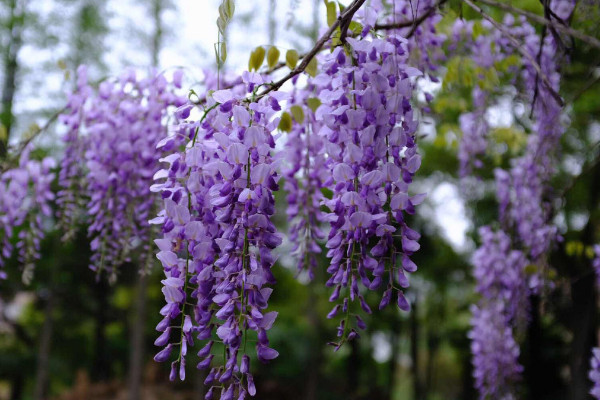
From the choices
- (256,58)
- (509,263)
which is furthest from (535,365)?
(256,58)

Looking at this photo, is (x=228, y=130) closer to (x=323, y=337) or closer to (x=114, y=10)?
(x=114, y=10)

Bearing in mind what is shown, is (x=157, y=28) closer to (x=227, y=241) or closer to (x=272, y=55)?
(x=272, y=55)

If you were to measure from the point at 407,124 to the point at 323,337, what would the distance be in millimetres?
7193

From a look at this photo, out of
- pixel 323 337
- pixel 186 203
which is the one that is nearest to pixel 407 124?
pixel 186 203

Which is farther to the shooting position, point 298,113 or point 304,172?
point 304,172

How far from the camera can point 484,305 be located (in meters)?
3.93

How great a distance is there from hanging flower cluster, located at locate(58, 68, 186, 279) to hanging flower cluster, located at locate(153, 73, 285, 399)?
940 millimetres

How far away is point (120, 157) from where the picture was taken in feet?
7.44

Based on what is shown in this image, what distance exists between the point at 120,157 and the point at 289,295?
25.0 feet

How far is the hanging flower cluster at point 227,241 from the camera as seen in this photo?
116 cm

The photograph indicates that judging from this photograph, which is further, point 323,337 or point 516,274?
point 323,337

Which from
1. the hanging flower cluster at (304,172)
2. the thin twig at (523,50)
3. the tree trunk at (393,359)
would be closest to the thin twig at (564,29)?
the thin twig at (523,50)

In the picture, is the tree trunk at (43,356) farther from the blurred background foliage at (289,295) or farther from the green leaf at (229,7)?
the green leaf at (229,7)

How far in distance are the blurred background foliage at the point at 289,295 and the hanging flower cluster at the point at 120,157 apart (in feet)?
4.99
